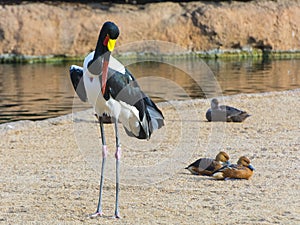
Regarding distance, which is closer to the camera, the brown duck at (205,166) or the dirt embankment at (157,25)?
the brown duck at (205,166)

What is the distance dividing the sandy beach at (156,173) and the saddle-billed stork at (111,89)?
21.2 inches

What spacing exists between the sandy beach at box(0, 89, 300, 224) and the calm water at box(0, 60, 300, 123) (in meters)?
4.00

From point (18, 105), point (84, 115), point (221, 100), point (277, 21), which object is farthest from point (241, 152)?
point (277, 21)

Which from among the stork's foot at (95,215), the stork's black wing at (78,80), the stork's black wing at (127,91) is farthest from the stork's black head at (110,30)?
the stork's foot at (95,215)

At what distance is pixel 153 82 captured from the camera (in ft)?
72.2

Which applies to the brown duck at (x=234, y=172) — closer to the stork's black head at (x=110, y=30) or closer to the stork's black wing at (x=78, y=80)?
the stork's black wing at (x=78, y=80)

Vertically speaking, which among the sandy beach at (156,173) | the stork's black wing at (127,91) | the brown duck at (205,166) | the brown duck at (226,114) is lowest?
the sandy beach at (156,173)

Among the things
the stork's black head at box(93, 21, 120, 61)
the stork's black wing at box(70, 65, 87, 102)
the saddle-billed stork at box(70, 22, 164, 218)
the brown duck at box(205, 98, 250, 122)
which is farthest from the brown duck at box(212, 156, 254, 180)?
the brown duck at box(205, 98, 250, 122)

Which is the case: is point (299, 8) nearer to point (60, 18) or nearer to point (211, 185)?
point (60, 18)

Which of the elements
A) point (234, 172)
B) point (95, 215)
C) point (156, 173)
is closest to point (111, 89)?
point (95, 215)

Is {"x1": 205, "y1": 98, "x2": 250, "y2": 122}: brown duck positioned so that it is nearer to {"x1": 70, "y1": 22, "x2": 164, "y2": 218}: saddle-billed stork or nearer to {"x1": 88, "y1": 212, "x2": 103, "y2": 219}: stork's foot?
{"x1": 70, "y1": 22, "x2": 164, "y2": 218}: saddle-billed stork

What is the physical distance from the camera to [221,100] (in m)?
14.7

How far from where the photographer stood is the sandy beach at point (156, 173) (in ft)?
21.0

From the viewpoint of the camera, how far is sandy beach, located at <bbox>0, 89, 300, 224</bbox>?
6.39 meters
